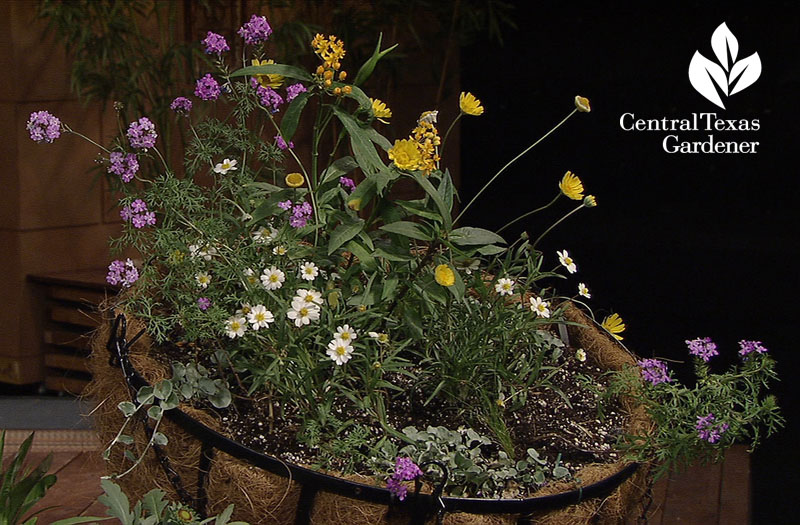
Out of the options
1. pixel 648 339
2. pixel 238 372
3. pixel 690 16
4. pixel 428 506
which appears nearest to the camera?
pixel 428 506

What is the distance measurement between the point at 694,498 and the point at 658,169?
4.62 ft

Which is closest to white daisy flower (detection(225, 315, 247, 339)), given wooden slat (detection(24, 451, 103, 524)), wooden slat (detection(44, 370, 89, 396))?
wooden slat (detection(24, 451, 103, 524))

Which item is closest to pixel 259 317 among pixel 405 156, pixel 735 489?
pixel 405 156

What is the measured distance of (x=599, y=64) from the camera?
4336 mm

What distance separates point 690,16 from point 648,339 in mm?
1313

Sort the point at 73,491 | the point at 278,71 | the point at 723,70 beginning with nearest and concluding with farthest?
the point at 278,71 → the point at 73,491 → the point at 723,70

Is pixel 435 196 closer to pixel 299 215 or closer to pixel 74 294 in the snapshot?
pixel 299 215

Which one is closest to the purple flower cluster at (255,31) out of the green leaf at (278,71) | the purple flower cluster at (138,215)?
the green leaf at (278,71)

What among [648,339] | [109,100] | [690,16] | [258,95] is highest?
[690,16]

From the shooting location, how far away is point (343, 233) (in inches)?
61.9

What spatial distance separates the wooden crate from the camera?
4.29m

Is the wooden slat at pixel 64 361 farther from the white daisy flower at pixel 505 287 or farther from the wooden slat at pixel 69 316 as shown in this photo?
the white daisy flower at pixel 505 287

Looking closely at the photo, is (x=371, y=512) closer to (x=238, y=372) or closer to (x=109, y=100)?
(x=238, y=372)

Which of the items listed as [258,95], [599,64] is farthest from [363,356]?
[599,64]
